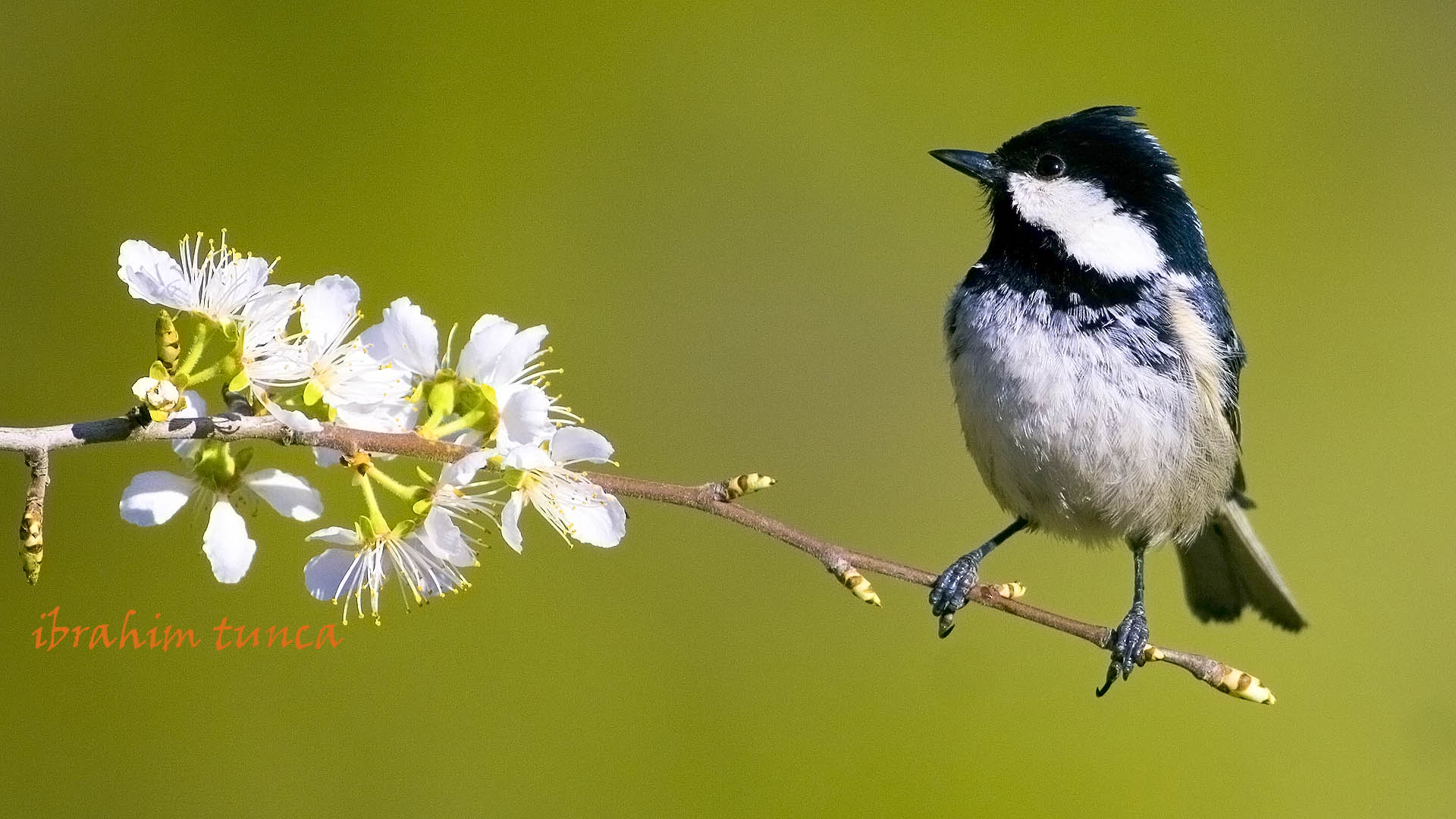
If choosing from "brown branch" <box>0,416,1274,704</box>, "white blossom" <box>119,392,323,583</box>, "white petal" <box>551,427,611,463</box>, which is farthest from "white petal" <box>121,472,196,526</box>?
"white petal" <box>551,427,611,463</box>

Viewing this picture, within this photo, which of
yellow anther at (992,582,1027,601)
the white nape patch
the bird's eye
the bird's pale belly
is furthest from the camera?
the bird's eye

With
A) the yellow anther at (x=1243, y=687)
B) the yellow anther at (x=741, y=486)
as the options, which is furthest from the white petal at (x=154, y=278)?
the yellow anther at (x=1243, y=687)

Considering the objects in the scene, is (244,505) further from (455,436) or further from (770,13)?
(770,13)

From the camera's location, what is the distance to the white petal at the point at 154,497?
1.63m

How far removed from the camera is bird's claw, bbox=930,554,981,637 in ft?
9.45

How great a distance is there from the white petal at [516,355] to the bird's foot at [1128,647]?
1.50m

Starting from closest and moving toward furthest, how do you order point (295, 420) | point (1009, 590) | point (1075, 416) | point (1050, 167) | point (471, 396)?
point (295, 420), point (471, 396), point (1009, 590), point (1075, 416), point (1050, 167)

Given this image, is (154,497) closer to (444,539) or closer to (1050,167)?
(444,539)

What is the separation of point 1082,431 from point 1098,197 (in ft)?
1.90

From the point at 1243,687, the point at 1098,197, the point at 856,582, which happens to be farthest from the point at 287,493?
the point at 1098,197

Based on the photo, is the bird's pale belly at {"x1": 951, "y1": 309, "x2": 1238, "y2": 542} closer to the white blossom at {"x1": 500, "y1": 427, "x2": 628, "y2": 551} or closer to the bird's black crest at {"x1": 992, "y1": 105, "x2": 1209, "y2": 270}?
the bird's black crest at {"x1": 992, "y1": 105, "x2": 1209, "y2": 270}

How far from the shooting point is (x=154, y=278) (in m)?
1.59

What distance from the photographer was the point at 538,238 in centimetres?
492

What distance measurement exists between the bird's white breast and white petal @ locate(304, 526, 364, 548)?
4.97ft
